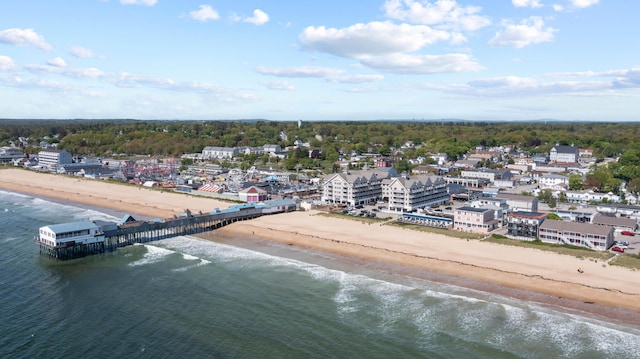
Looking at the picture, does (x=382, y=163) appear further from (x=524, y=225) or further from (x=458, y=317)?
(x=458, y=317)

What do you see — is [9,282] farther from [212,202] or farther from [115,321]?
[212,202]

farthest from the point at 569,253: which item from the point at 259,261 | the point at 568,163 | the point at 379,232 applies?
the point at 568,163

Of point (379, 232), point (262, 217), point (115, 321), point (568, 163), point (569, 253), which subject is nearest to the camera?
point (115, 321)

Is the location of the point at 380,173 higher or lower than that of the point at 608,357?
higher

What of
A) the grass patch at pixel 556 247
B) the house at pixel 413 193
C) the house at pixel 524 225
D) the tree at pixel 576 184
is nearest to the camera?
the grass patch at pixel 556 247

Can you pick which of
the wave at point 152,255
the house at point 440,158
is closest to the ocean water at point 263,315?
the wave at point 152,255

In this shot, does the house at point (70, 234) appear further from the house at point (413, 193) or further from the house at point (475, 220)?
the house at point (475, 220)
